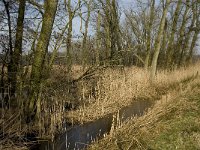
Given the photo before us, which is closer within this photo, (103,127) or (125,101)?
(103,127)

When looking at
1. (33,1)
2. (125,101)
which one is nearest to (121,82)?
(125,101)

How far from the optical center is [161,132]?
24.5ft

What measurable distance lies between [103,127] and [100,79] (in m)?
3.72

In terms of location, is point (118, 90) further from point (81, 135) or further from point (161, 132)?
point (161, 132)

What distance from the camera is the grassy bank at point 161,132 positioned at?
6.64 m

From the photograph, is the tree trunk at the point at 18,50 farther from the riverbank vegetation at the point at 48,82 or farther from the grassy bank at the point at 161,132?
the grassy bank at the point at 161,132

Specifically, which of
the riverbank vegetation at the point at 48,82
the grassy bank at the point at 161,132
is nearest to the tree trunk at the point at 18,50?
the riverbank vegetation at the point at 48,82

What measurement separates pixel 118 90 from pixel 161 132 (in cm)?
607

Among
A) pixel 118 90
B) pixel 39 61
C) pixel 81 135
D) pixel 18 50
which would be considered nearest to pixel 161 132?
pixel 81 135

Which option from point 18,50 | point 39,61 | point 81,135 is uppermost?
point 18,50

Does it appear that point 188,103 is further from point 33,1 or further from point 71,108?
point 33,1

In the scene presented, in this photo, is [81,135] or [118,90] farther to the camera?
[118,90]

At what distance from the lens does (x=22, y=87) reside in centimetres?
848

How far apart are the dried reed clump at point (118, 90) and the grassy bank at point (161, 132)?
2.70 m
